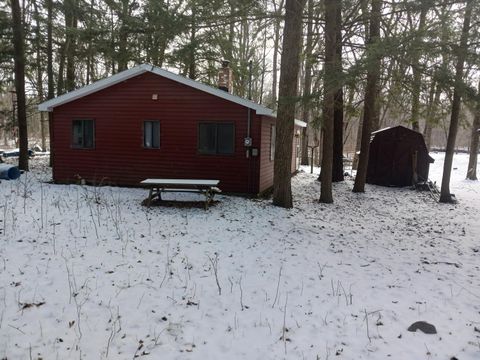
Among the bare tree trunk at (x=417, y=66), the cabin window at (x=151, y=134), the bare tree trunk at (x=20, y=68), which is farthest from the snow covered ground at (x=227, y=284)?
the bare tree trunk at (x=20, y=68)

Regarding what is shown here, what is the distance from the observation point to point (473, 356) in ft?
11.3

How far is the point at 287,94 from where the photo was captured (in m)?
8.70

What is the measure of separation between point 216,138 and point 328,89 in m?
4.74

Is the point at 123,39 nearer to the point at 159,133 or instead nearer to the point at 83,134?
the point at 83,134

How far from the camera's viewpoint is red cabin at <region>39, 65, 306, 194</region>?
36.0 feet

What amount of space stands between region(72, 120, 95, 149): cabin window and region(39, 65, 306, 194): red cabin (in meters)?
0.03

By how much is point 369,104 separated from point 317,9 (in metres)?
4.05

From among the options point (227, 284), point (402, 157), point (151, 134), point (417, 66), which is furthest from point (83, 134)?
point (402, 157)

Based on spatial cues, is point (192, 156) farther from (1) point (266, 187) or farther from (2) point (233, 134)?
(1) point (266, 187)

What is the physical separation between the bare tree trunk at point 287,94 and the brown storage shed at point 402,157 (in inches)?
298

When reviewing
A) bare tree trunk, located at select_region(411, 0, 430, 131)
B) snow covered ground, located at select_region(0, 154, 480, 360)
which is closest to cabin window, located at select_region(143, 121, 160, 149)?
snow covered ground, located at select_region(0, 154, 480, 360)

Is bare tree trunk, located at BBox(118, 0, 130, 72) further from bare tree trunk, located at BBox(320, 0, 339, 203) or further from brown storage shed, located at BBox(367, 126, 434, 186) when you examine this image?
brown storage shed, located at BBox(367, 126, 434, 186)

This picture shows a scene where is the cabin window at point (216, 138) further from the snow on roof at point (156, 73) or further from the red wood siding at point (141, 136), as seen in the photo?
the snow on roof at point (156, 73)

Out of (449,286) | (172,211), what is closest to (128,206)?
(172,211)
